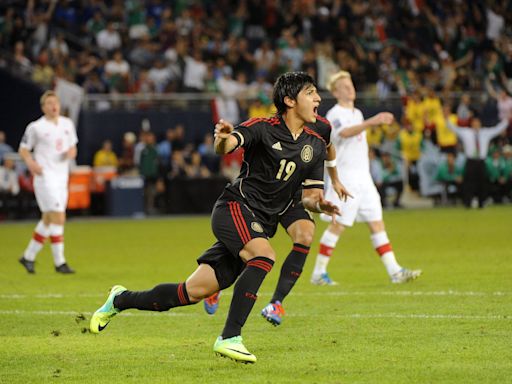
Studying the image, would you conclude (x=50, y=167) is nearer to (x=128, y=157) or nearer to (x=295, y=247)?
(x=295, y=247)

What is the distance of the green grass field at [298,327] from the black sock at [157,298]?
0.38 metres

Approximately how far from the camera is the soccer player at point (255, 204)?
25.3ft

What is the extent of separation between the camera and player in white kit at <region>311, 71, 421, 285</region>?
1267 cm

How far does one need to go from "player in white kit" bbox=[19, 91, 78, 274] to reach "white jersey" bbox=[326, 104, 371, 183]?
3.96 m

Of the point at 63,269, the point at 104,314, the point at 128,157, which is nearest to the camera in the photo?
the point at 104,314

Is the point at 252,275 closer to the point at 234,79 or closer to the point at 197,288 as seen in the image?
the point at 197,288

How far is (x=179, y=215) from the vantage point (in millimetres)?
27953

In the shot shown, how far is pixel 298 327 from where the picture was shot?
952 cm

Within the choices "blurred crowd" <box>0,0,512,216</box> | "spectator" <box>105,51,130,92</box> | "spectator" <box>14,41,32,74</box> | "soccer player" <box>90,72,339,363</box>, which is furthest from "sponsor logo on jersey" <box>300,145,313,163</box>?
"spectator" <box>14,41,32,74</box>

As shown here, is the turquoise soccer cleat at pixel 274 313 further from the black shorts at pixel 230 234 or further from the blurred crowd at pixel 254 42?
the blurred crowd at pixel 254 42

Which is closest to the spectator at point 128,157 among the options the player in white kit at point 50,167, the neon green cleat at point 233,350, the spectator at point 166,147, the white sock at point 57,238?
the spectator at point 166,147

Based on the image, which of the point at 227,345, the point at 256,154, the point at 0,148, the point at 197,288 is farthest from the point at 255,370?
the point at 0,148

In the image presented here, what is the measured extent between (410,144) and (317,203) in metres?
20.8

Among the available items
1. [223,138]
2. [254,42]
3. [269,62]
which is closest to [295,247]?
[223,138]
